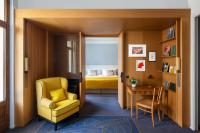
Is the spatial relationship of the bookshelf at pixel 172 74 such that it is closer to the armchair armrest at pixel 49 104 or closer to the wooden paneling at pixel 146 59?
the wooden paneling at pixel 146 59

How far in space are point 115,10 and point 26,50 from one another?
205 cm

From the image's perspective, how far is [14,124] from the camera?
3.35 meters

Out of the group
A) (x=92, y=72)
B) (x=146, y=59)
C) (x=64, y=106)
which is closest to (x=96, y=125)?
(x=64, y=106)

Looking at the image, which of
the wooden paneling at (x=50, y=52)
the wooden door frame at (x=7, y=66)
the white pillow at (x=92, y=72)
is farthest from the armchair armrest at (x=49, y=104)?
the white pillow at (x=92, y=72)

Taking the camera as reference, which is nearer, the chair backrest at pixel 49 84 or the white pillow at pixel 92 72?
the chair backrest at pixel 49 84

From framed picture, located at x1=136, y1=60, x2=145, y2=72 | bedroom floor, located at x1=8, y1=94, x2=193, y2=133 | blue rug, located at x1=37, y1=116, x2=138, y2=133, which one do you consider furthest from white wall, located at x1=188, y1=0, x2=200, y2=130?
framed picture, located at x1=136, y1=60, x2=145, y2=72

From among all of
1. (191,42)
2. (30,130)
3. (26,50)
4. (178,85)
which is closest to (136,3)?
(191,42)

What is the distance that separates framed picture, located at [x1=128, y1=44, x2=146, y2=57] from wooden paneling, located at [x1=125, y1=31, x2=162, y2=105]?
9cm

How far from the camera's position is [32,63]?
383 centimetres

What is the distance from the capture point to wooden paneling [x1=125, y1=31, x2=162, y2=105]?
4.67 meters

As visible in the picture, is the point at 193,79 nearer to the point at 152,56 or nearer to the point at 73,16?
the point at 152,56

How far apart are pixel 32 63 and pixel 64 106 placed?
50.4 inches

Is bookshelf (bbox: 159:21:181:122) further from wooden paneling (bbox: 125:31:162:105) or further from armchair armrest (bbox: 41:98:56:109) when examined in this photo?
armchair armrest (bbox: 41:98:56:109)

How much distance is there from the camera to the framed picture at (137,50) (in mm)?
4691
